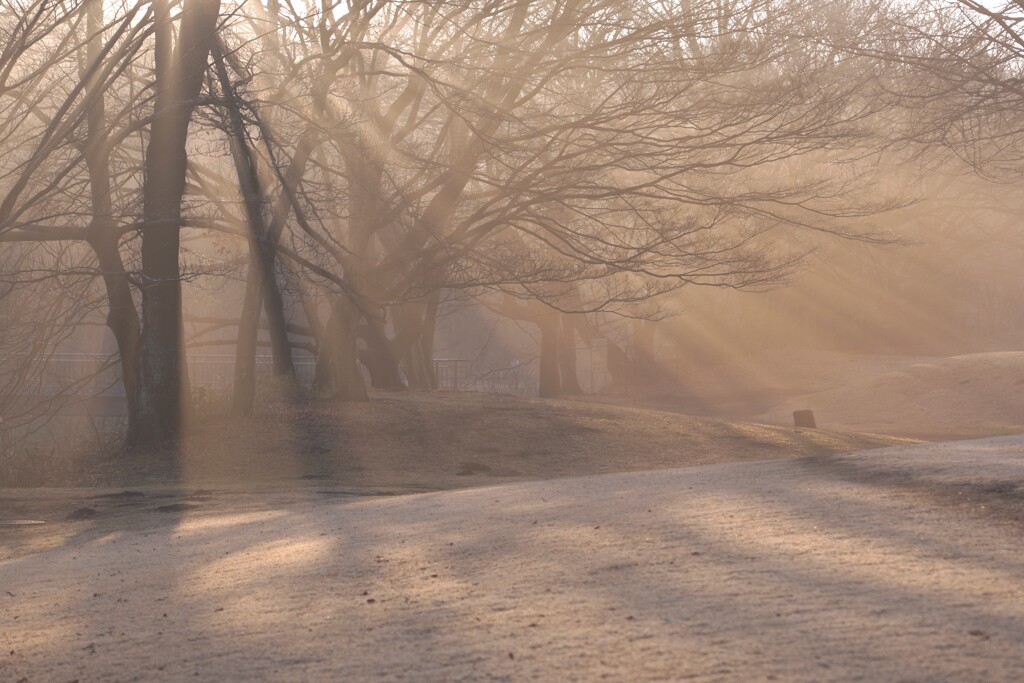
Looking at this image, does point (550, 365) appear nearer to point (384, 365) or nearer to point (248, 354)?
point (384, 365)

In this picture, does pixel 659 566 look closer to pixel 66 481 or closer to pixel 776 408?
pixel 66 481

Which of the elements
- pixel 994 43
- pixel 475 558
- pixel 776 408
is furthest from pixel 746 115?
pixel 776 408

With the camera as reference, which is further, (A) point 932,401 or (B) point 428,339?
(B) point 428,339

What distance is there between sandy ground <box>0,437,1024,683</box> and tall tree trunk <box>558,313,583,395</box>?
2665 cm

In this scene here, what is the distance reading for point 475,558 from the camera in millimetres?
6434

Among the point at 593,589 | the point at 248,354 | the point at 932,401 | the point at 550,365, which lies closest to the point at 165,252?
the point at 248,354

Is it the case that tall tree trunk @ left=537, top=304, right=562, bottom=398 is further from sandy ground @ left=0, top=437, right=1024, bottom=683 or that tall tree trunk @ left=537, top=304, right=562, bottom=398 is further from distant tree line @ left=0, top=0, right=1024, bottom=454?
sandy ground @ left=0, top=437, right=1024, bottom=683

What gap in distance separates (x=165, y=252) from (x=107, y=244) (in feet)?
2.33

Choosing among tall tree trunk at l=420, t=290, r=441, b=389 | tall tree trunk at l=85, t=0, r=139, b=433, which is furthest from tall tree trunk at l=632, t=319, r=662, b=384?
tall tree trunk at l=85, t=0, r=139, b=433

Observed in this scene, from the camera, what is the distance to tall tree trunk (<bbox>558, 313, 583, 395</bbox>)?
35562 millimetres

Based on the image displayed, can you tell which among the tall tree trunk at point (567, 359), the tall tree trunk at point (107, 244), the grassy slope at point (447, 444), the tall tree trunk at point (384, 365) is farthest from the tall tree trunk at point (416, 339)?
the tall tree trunk at point (107, 244)

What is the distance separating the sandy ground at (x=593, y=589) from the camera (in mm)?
4320

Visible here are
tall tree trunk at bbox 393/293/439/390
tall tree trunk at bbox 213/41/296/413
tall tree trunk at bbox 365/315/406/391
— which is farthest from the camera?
tall tree trunk at bbox 393/293/439/390

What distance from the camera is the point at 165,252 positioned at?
623 inches
